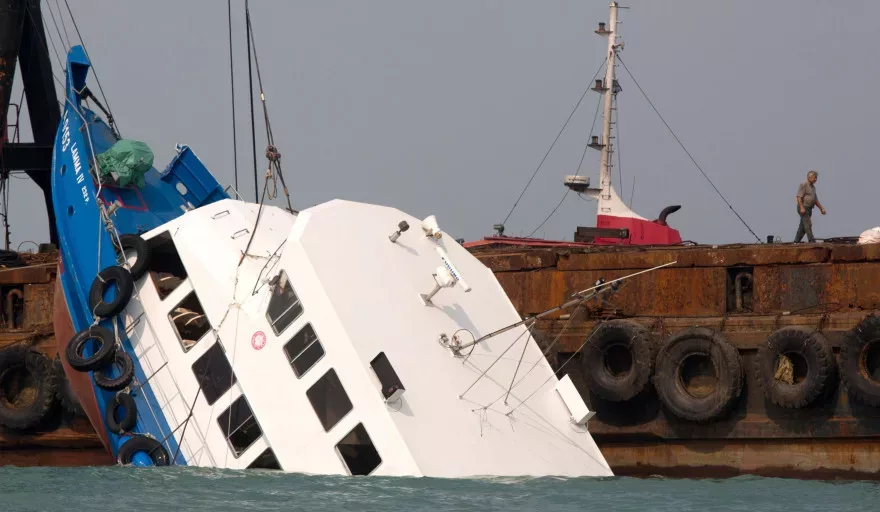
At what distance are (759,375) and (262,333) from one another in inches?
244

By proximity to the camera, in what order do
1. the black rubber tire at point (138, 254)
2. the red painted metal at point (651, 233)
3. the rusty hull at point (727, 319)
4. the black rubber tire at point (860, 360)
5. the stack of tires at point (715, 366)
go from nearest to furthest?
the black rubber tire at point (138, 254), the black rubber tire at point (860, 360), the stack of tires at point (715, 366), the rusty hull at point (727, 319), the red painted metal at point (651, 233)

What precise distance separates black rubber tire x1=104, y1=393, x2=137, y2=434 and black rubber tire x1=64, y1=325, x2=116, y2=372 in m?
0.40

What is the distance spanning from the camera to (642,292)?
18.4m

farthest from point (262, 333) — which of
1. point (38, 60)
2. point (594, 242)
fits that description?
point (38, 60)

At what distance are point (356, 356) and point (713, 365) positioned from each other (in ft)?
17.8

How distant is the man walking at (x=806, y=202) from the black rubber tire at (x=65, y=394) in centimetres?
971

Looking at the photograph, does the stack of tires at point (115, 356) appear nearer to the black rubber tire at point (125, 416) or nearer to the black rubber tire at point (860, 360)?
the black rubber tire at point (125, 416)

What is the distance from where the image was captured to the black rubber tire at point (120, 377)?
47.2ft

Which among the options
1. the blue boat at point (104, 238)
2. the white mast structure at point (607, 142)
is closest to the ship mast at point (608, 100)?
the white mast structure at point (607, 142)

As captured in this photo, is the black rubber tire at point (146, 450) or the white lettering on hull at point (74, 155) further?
the white lettering on hull at point (74, 155)

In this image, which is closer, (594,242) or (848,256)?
(848,256)

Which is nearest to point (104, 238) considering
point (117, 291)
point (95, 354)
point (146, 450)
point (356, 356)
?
point (117, 291)

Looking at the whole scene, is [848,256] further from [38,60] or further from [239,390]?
[38,60]

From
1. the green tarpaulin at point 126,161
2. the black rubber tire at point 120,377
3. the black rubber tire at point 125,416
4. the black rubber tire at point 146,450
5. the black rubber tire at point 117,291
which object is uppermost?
the green tarpaulin at point 126,161
